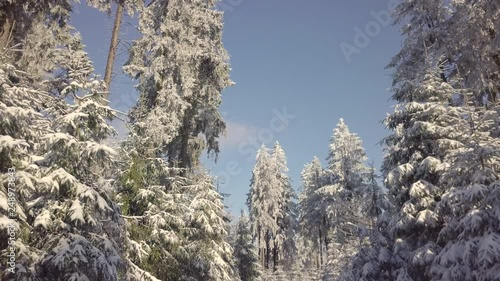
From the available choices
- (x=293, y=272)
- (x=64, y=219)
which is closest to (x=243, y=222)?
(x=293, y=272)

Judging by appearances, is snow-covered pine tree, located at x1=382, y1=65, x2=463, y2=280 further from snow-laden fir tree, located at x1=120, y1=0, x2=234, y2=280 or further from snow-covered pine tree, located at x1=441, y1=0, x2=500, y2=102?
snow-laden fir tree, located at x1=120, y1=0, x2=234, y2=280

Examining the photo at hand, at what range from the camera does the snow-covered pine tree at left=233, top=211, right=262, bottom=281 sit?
89.0ft

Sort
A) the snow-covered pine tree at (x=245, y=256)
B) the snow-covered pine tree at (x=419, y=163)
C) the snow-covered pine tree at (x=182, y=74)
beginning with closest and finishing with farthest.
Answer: the snow-covered pine tree at (x=419, y=163), the snow-covered pine tree at (x=182, y=74), the snow-covered pine tree at (x=245, y=256)

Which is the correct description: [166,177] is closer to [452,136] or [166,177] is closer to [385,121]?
[385,121]

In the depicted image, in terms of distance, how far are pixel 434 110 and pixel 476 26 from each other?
3.35 metres

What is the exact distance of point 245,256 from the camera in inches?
1081

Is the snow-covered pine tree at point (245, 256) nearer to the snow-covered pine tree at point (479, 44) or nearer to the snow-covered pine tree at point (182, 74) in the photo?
the snow-covered pine tree at point (182, 74)

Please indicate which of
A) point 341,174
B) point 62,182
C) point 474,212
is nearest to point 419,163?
point 474,212

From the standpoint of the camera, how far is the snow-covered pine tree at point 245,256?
27.1 m

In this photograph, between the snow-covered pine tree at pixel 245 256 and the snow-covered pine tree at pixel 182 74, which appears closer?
the snow-covered pine tree at pixel 182 74

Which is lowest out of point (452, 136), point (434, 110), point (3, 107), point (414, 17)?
point (3, 107)

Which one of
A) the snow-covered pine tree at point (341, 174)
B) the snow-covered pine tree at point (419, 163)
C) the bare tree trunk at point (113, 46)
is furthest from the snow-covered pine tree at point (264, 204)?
the bare tree trunk at point (113, 46)

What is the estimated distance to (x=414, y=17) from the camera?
1722 cm

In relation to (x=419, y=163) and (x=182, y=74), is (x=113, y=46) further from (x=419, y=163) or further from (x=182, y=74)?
(x=419, y=163)
